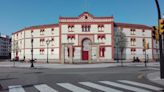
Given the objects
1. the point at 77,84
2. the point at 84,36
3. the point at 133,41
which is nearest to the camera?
the point at 77,84

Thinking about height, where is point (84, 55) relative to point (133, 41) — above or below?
below

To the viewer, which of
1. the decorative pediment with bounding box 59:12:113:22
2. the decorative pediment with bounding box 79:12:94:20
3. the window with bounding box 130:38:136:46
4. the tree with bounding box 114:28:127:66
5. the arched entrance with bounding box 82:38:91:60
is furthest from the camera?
the window with bounding box 130:38:136:46

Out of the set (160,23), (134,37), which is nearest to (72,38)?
(134,37)

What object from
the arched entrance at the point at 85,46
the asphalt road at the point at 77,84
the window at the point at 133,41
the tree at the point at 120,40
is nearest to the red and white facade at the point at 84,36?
the arched entrance at the point at 85,46

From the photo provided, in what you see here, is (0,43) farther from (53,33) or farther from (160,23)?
(160,23)

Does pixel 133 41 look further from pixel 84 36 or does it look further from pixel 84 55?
pixel 84 55

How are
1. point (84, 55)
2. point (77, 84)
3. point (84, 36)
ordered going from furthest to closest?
1. point (84, 36)
2. point (84, 55)
3. point (77, 84)

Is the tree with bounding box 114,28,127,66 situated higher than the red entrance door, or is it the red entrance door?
the tree with bounding box 114,28,127,66

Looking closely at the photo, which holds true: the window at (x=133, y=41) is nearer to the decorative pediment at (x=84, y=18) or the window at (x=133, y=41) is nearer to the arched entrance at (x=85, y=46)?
the decorative pediment at (x=84, y=18)

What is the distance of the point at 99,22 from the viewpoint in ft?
221

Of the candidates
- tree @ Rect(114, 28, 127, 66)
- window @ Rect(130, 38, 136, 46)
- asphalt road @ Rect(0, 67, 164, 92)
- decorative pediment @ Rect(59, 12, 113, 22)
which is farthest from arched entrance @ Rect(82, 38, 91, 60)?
asphalt road @ Rect(0, 67, 164, 92)

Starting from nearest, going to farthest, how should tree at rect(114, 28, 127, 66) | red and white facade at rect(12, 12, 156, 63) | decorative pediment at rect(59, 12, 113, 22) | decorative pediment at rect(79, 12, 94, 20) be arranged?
1. red and white facade at rect(12, 12, 156, 63)
2. decorative pediment at rect(59, 12, 113, 22)
3. decorative pediment at rect(79, 12, 94, 20)
4. tree at rect(114, 28, 127, 66)

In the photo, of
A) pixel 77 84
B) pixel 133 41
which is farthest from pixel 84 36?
pixel 77 84

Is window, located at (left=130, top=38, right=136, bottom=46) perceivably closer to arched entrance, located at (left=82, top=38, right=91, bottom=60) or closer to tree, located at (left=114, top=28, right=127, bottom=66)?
tree, located at (left=114, top=28, right=127, bottom=66)
